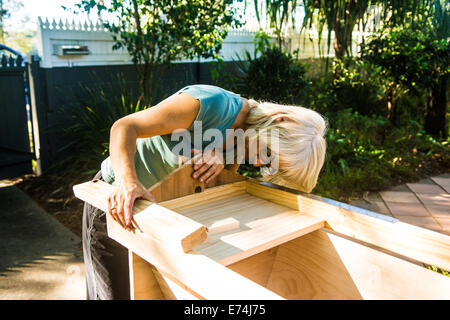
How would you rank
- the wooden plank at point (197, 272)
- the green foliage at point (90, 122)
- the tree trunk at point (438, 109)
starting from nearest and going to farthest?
the wooden plank at point (197, 272) < the green foliage at point (90, 122) < the tree trunk at point (438, 109)

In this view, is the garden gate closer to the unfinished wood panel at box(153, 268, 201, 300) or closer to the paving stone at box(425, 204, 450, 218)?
the unfinished wood panel at box(153, 268, 201, 300)

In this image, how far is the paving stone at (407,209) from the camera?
12.4 ft

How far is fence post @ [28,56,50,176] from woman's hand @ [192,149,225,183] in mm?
3783

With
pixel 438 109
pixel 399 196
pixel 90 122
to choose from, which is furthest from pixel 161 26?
pixel 438 109

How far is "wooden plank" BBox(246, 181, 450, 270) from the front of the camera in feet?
4.04

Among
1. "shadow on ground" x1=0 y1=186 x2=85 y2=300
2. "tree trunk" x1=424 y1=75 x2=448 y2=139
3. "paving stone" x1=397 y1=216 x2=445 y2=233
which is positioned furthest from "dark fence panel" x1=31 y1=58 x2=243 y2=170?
"tree trunk" x1=424 y1=75 x2=448 y2=139

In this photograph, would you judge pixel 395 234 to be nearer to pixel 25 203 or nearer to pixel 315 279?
pixel 315 279

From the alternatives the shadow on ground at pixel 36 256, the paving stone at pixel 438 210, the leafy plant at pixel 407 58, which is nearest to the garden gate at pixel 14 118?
the shadow on ground at pixel 36 256

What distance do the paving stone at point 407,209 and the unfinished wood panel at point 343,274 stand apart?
2.46 metres

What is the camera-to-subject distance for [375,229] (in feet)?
4.45

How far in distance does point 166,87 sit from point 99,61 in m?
1.04

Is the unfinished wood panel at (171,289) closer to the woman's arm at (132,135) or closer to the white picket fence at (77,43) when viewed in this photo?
the woman's arm at (132,135)

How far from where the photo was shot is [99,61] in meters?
5.15

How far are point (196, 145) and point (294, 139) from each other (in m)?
0.41
